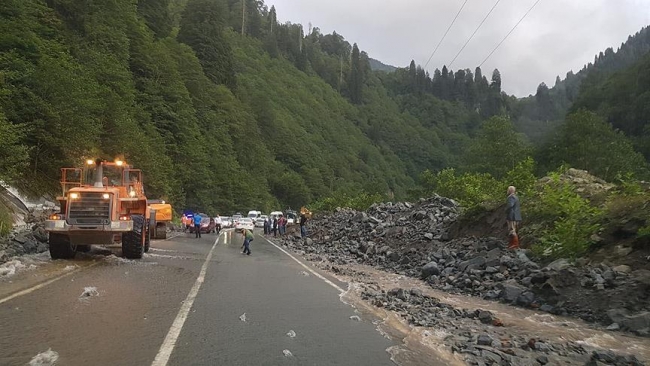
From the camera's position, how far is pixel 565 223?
1379 cm

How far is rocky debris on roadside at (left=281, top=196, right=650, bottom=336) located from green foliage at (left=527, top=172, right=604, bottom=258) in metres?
0.60

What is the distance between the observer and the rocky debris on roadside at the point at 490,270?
10.3 meters

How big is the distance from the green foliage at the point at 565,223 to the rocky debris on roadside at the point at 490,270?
60 centimetres

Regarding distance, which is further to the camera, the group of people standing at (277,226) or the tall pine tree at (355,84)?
the tall pine tree at (355,84)

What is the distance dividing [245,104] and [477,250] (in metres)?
81.9

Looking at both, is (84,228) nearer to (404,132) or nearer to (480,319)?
(480,319)

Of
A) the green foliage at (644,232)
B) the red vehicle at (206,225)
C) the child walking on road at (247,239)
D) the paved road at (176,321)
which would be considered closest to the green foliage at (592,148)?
the red vehicle at (206,225)

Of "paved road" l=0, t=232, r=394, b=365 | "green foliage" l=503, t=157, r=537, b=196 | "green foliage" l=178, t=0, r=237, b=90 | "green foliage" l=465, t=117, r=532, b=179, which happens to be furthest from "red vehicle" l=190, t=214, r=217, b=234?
"green foliage" l=178, t=0, r=237, b=90

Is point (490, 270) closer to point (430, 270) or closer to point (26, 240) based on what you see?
point (430, 270)

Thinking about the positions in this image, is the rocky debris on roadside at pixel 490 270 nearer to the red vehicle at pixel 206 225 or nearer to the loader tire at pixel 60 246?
the loader tire at pixel 60 246

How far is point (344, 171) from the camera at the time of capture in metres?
129

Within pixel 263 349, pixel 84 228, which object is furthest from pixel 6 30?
pixel 263 349

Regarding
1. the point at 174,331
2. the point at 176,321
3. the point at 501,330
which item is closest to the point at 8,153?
the point at 176,321

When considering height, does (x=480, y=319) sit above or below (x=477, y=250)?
below
